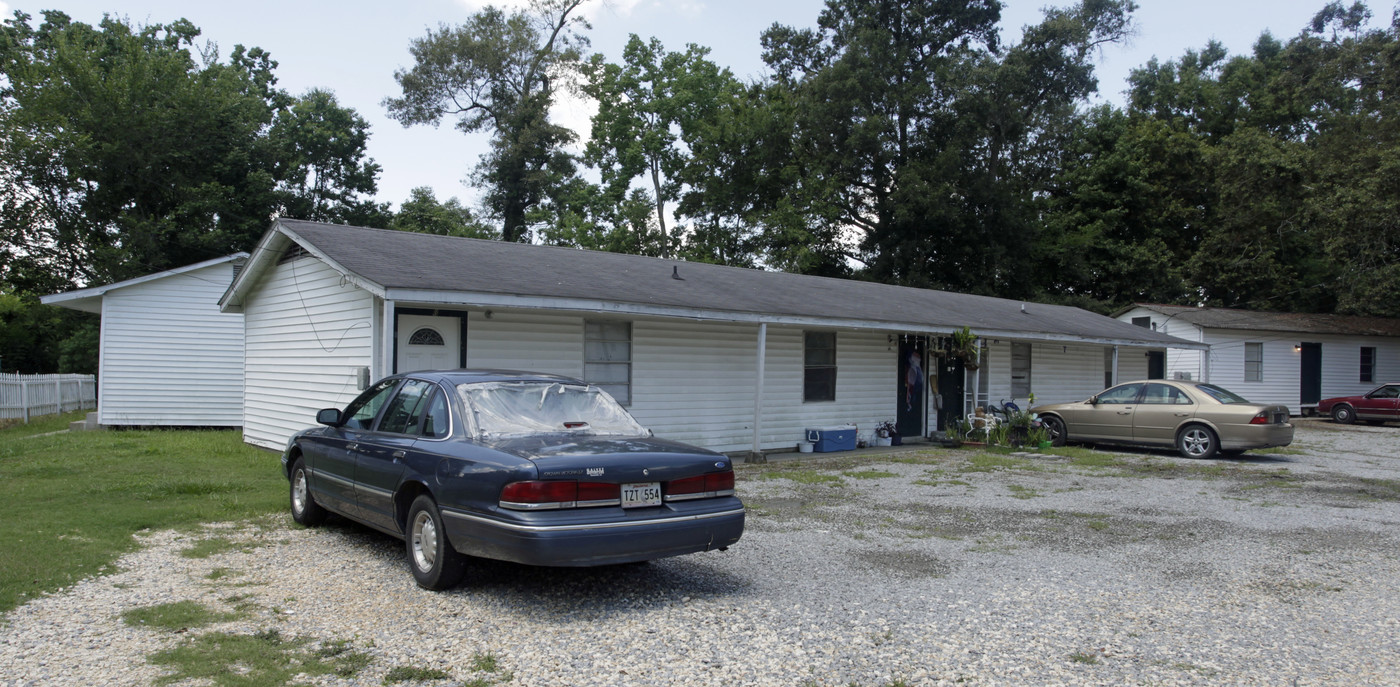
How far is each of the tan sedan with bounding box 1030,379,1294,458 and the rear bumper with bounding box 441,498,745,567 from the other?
1237 cm

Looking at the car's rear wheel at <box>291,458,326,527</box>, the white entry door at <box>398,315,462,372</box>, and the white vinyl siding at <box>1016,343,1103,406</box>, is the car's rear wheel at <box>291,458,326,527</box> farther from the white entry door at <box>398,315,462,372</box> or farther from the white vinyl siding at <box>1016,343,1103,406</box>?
the white vinyl siding at <box>1016,343,1103,406</box>

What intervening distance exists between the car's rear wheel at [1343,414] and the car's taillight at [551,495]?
1098 inches

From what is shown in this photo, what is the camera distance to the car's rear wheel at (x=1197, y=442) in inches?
572

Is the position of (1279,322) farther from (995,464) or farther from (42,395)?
(42,395)

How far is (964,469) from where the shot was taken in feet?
42.2

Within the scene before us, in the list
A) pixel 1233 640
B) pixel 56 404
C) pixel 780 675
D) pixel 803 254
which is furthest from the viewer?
pixel 803 254

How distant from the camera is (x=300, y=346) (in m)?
12.9

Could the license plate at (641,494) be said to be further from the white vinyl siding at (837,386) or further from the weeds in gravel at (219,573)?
the white vinyl siding at (837,386)

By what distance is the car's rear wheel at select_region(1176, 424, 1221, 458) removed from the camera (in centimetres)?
1452

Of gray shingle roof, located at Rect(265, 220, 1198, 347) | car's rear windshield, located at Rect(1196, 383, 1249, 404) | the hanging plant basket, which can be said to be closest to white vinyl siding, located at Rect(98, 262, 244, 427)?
gray shingle roof, located at Rect(265, 220, 1198, 347)

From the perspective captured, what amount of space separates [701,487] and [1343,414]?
1081 inches

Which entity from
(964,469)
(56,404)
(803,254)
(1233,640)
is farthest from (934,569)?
(803,254)

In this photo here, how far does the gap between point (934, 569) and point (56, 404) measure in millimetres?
25121

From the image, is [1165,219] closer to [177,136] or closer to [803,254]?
[803,254]
